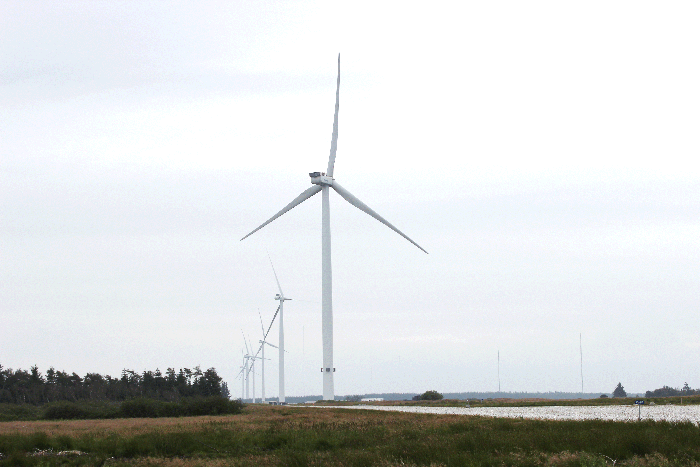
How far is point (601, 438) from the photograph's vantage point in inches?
1271

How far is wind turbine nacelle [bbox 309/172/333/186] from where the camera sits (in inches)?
4550

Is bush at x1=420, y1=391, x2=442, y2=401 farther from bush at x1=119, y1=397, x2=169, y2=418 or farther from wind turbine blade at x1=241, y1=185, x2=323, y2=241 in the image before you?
bush at x1=119, y1=397, x2=169, y2=418

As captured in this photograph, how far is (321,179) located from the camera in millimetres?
Result: 115500

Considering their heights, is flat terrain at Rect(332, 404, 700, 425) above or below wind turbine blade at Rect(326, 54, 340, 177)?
below

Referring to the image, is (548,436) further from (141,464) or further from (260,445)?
(141,464)

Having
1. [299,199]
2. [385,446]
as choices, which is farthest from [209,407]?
[385,446]

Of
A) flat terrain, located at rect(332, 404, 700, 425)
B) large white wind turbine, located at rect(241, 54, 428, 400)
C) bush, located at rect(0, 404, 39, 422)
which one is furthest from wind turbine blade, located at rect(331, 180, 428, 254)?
bush, located at rect(0, 404, 39, 422)

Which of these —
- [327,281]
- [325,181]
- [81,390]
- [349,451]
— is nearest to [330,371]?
[327,281]

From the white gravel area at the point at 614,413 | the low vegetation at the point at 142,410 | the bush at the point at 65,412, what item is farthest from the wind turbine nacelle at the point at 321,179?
the white gravel area at the point at 614,413

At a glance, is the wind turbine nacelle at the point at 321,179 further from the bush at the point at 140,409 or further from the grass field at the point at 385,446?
the grass field at the point at 385,446

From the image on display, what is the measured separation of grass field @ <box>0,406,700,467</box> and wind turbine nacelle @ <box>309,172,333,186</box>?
68.6 meters

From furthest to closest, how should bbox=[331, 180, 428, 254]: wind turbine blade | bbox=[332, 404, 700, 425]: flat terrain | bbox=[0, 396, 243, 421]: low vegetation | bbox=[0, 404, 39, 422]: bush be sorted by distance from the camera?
bbox=[331, 180, 428, 254]: wind turbine blade
bbox=[0, 404, 39, 422]: bush
bbox=[0, 396, 243, 421]: low vegetation
bbox=[332, 404, 700, 425]: flat terrain

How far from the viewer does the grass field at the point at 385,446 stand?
2814cm

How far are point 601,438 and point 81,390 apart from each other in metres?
142
